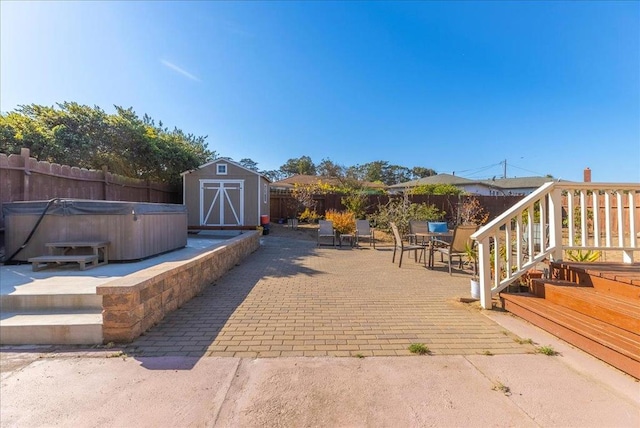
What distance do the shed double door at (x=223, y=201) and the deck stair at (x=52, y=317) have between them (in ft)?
33.3

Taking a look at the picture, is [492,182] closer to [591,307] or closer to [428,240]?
[428,240]

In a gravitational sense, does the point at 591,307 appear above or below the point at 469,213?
below

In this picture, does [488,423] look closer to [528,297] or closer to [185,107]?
[528,297]

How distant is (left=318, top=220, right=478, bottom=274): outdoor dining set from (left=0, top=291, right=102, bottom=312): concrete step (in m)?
5.33

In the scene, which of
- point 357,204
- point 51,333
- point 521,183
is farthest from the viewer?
point 521,183

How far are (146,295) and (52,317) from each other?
98 cm

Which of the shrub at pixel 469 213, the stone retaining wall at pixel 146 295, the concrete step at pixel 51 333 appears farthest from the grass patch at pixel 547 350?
the shrub at pixel 469 213

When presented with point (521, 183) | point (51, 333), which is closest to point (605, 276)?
point (51, 333)

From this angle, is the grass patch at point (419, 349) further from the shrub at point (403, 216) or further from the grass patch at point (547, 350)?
the shrub at point (403, 216)

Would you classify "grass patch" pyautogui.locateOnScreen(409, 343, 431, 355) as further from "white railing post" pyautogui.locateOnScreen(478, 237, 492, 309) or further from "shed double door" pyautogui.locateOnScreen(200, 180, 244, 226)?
"shed double door" pyautogui.locateOnScreen(200, 180, 244, 226)

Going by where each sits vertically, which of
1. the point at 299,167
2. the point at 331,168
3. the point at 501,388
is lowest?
the point at 501,388

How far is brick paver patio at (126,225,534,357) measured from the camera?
110 inches

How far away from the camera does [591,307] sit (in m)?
2.97

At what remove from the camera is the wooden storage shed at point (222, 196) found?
13.7m
